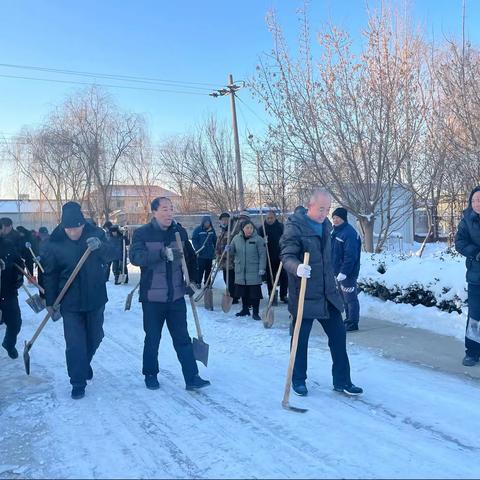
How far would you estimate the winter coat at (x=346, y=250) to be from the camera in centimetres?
716

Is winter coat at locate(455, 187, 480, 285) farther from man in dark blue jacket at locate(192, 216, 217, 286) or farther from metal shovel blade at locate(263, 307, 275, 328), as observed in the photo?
man in dark blue jacket at locate(192, 216, 217, 286)

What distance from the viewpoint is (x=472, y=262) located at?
556 cm

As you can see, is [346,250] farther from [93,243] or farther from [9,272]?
[9,272]

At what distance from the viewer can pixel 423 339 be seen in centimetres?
674

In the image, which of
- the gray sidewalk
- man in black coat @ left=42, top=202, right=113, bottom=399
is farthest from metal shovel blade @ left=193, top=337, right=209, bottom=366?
the gray sidewalk


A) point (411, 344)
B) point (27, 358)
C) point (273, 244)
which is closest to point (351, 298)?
point (411, 344)

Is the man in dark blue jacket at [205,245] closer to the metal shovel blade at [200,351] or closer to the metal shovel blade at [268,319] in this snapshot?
the metal shovel blade at [268,319]

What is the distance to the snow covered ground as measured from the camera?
11.2 ft

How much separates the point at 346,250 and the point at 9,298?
4470mm

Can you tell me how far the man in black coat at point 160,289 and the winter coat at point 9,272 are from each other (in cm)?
245

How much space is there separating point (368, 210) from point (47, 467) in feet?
29.7

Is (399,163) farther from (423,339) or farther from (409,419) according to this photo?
(409,419)

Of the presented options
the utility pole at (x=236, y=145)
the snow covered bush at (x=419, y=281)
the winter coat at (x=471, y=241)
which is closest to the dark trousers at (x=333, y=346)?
the winter coat at (x=471, y=241)

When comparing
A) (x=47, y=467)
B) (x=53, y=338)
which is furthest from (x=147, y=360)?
(x=53, y=338)
